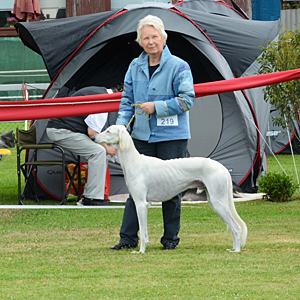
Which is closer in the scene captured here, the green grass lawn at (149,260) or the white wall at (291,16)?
the green grass lawn at (149,260)

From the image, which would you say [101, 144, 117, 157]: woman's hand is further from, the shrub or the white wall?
the white wall

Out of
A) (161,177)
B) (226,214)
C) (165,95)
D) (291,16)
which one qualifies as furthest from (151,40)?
(291,16)

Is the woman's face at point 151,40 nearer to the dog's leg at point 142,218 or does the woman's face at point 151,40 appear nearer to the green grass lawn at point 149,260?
the dog's leg at point 142,218

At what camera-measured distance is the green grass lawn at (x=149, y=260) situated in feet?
9.99

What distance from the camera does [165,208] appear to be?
411 cm

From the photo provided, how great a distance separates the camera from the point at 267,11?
948 cm

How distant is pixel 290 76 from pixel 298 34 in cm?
129

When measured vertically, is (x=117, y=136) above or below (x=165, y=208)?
above

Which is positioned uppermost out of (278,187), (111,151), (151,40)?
(151,40)

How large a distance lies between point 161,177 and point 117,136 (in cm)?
39

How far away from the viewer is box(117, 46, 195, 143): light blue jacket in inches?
156

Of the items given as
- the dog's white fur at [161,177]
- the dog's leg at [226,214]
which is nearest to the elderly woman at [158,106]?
the dog's white fur at [161,177]

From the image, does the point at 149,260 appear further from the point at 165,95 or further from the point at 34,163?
the point at 34,163

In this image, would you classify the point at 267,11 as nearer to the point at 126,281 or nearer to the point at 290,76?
the point at 290,76
